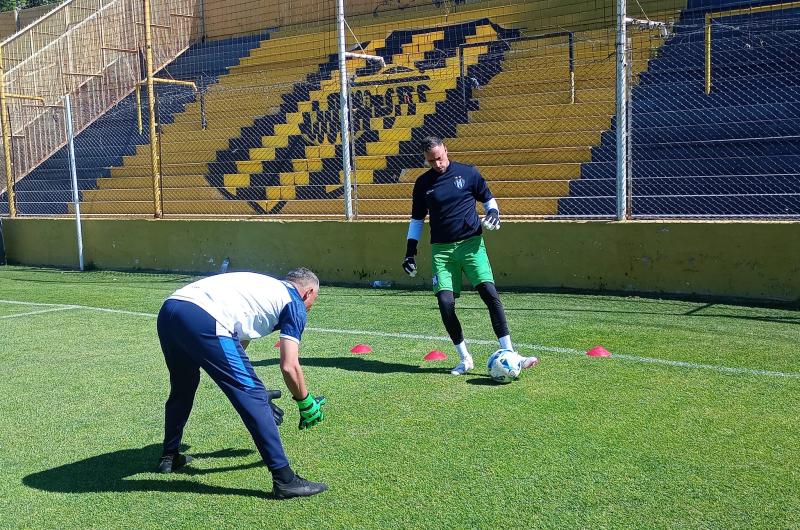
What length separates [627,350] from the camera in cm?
716

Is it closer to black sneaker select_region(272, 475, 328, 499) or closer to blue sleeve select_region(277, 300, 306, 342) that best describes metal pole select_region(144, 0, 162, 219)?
blue sleeve select_region(277, 300, 306, 342)

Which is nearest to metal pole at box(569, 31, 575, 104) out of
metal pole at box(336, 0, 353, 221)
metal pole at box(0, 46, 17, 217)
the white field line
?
metal pole at box(336, 0, 353, 221)

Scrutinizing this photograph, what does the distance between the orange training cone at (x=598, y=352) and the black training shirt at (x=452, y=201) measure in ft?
4.50

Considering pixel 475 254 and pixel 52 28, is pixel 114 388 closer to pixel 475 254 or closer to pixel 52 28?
pixel 475 254

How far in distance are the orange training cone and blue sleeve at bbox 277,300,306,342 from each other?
11.2 ft

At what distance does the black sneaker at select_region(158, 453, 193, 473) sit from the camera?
15.2ft

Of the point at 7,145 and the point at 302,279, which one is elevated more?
the point at 7,145

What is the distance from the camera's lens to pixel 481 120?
13938 mm

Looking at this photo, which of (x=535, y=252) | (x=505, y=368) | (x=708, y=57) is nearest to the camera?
(x=505, y=368)

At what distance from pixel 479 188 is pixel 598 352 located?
1.66m

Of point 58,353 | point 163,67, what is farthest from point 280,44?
point 58,353

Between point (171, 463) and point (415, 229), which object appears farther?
point (415, 229)

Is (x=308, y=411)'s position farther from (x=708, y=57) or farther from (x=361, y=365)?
(x=708, y=57)

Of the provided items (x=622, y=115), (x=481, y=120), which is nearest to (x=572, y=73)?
(x=481, y=120)
